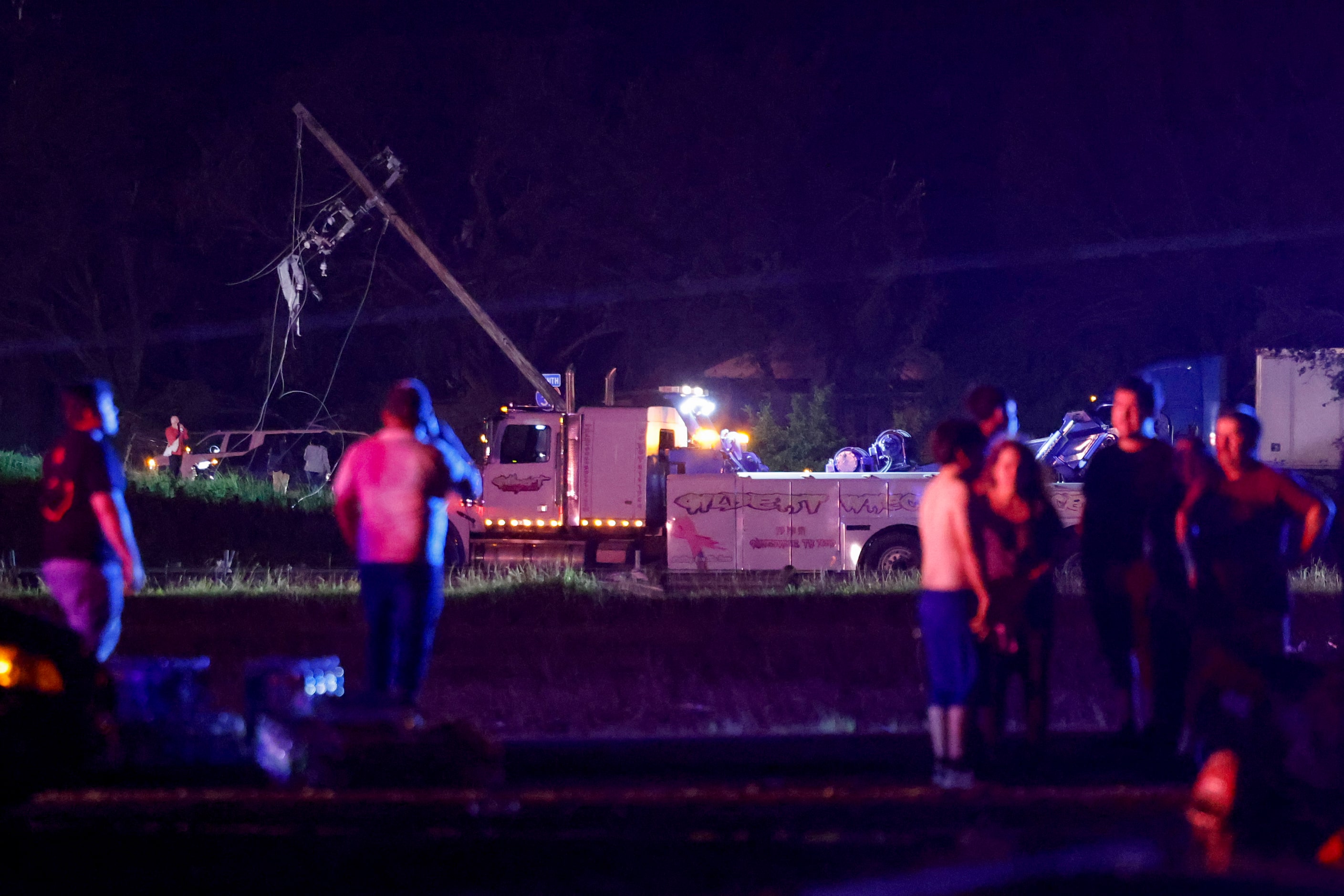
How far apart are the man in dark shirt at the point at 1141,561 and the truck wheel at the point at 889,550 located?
9.96m

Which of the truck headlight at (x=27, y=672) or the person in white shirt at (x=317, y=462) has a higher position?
the person in white shirt at (x=317, y=462)

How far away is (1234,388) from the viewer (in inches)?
1173

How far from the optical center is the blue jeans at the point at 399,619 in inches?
263

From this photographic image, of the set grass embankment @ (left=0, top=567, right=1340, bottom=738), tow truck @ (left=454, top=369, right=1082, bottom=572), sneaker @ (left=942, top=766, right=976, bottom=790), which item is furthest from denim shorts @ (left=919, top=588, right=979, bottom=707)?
tow truck @ (left=454, top=369, right=1082, bottom=572)

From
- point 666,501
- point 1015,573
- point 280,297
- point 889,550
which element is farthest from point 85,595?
point 280,297

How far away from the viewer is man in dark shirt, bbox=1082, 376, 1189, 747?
651cm

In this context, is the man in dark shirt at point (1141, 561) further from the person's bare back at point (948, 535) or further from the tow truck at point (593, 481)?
the tow truck at point (593, 481)

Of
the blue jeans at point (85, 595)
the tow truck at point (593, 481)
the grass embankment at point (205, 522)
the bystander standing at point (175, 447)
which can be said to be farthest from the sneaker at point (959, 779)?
the bystander standing at point (175, 447)

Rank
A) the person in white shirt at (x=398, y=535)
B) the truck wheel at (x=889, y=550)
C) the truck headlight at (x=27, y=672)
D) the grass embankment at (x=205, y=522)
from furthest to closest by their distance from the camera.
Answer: the grass embankment at (x=205, y=522), the truck wheel at (x=889, y=550), the person in white shirt at (x=398, y=535), the truck headlight at (x=27, y=672)

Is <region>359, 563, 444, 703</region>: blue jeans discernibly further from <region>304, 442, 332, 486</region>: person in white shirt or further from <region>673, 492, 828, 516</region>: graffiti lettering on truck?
<region>304, 442, 332, 486</region>: person in white shirt

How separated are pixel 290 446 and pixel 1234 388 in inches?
821

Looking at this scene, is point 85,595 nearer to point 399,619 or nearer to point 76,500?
point 76,500

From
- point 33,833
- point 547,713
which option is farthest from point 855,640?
point 33,833

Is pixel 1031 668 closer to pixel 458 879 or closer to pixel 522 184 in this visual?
pixel 458 879
